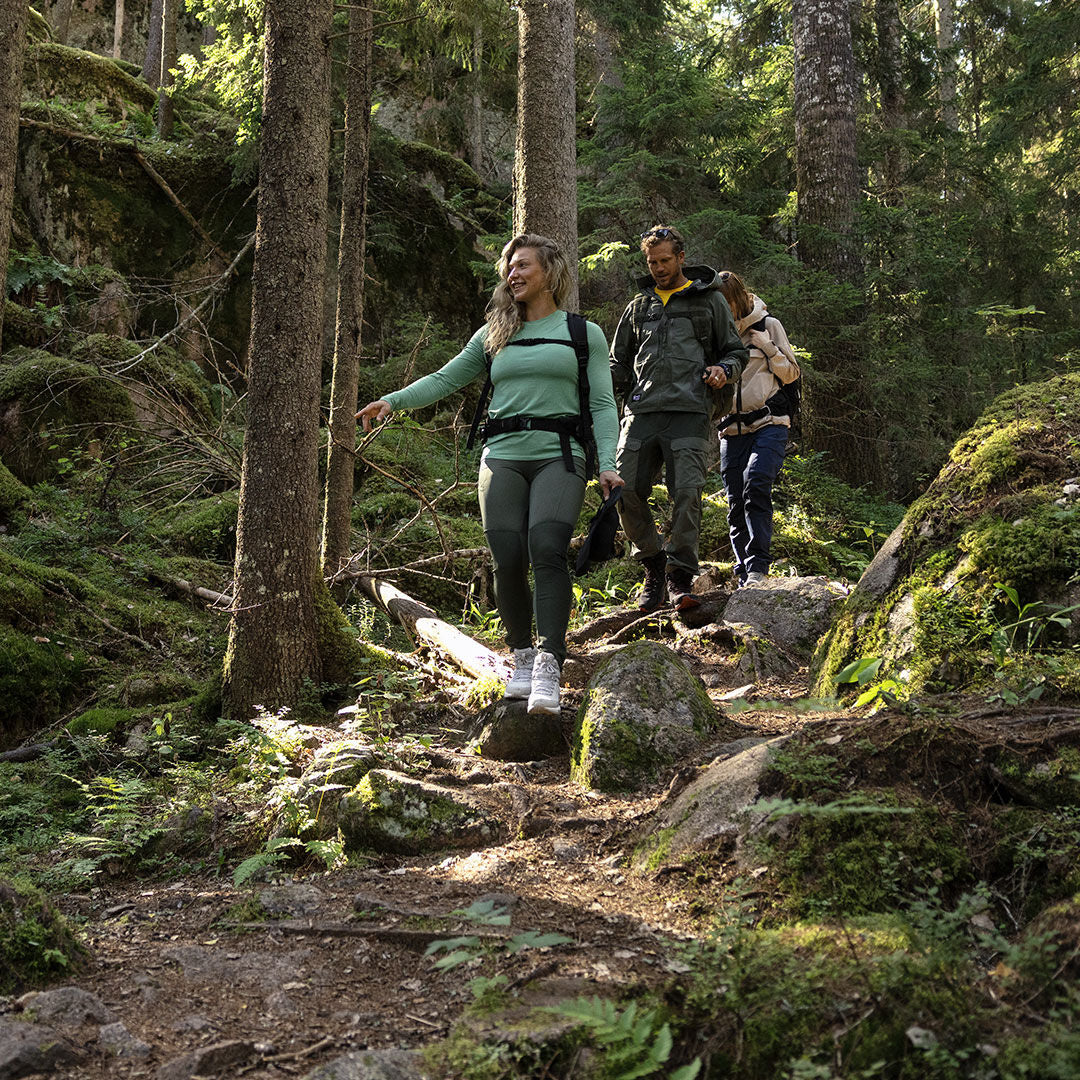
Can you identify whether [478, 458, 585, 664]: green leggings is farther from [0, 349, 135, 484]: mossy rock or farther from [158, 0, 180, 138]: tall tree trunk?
[158, 0, 180, 138]: tall tree trunk

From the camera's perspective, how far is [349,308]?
892 cm

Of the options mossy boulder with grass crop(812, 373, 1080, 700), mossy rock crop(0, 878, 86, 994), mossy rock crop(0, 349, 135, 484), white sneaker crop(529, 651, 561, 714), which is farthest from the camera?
mossy rock crop(0, 349, 135, 484)

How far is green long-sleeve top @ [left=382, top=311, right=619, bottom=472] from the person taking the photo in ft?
16.0

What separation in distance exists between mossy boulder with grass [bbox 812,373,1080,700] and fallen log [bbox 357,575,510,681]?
2062 millimetres

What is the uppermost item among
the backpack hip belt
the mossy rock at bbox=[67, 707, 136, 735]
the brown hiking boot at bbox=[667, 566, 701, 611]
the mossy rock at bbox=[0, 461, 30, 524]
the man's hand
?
the man's hand

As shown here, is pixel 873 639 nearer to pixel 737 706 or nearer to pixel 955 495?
pixel 955 495

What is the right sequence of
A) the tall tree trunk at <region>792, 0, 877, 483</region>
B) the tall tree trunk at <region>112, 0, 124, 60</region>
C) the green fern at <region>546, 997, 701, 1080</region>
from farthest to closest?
the tall tree trunk at <region>112, 0, 124, 60</region>, the tall tree trunk at <region>792, 0, 877, 483</region>, the green fern at <region>546, 997, 701, 1080</region>

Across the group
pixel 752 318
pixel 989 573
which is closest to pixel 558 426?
pixel 989 573

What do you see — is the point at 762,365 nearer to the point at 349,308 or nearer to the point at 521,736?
the point at 521,736

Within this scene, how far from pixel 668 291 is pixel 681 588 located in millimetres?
2185

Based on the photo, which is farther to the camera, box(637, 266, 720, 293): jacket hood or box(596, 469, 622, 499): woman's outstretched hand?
box(637, 266, 720, 293): jacket hood

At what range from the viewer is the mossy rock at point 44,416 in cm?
1045

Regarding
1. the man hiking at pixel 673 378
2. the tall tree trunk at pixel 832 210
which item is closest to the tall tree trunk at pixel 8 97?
the man hiking at pixel 673 378

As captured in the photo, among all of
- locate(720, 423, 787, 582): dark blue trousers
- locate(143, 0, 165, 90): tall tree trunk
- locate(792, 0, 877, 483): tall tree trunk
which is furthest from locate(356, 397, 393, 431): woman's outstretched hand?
locate(143, 0, 165, 90): tall tree trunk
